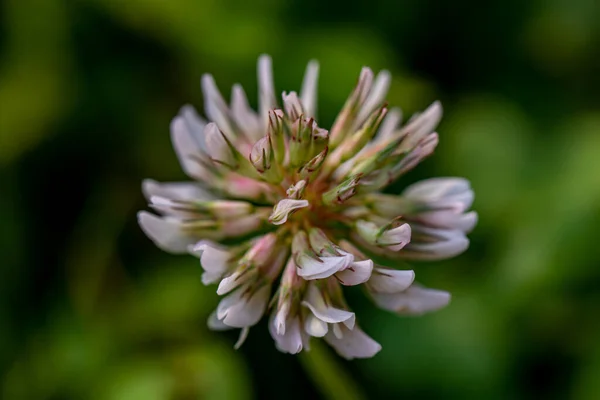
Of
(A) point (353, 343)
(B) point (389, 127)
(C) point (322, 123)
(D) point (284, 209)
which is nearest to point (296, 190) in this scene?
(D) point (284, 209)

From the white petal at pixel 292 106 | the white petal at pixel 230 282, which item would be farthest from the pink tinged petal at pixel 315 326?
the white petal at pixel 292 106

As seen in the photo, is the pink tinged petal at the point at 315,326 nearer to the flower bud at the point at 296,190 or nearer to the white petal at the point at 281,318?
the white petal at the point at 281,318

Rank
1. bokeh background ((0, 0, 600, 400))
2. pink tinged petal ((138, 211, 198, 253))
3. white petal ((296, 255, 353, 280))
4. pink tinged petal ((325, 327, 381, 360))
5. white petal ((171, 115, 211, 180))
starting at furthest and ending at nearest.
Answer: bokeh background ((0, 0, 600, 400))
white petal ((171, 115, 211, 180))
pink tinged petal ((138, 211, 198, 253))
pink tinged petal ((325, 327, 381, 360))
white petal ((296, 255, 353, 280))

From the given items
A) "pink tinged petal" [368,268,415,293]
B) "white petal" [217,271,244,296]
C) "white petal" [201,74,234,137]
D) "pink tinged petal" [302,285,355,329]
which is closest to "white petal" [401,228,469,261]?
"pink tinged petal" [368,268,415,293]

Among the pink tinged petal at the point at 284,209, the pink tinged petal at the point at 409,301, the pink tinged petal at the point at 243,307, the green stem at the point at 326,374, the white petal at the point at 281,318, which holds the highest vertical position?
the pink tinged petal at the point at 284,209

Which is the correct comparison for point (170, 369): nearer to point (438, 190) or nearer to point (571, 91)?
point (438, 190)

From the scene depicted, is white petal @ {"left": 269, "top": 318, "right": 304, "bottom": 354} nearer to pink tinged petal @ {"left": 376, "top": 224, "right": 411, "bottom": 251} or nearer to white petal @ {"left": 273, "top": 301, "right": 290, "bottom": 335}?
white petal @ {"left": 273, "top": 301, "right": 290, "bottom": 335}

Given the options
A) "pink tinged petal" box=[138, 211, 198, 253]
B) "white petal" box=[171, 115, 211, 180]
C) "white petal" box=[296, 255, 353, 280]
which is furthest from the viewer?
"white petal" box=[171, 115, 211, 180]
